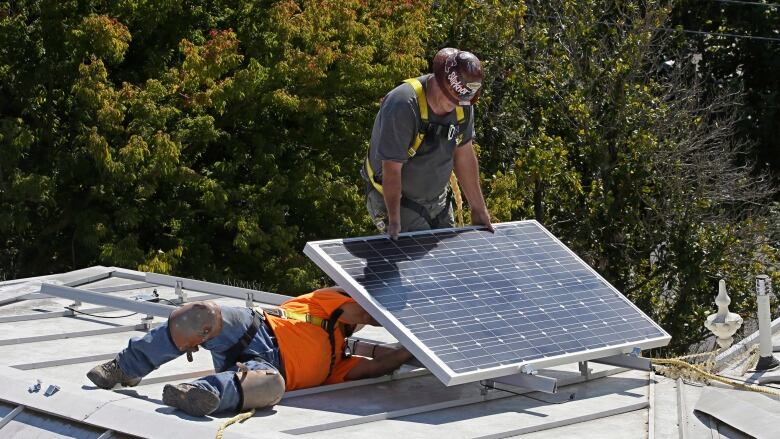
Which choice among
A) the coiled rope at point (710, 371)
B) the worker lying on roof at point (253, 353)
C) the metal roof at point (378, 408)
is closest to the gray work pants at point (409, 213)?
the worker lying on roof at point (253, 353)

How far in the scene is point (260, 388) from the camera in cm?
682

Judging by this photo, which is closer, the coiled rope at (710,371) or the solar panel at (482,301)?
the solar panel at (482,301)

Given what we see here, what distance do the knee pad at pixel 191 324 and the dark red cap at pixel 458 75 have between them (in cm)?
210

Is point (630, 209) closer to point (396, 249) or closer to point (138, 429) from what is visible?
point (396, 249)

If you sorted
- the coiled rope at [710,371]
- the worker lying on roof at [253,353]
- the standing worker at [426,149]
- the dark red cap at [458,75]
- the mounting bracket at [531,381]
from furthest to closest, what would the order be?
1. the standing worker at [426,149]
2. the dark red cap at [458,75]
3. the coiled rope at [710,371]
4. the mounting bracket at [531,381]
5. the worker lying on roof at [253,353]

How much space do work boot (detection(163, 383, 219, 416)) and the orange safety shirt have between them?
0.89 meters

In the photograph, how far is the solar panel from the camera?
23.3ft

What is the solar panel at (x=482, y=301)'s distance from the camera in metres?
7.10

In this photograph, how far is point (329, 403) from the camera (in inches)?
285

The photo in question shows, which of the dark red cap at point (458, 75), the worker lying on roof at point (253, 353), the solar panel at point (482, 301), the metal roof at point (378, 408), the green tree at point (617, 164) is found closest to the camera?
the metal roof at point (378, 408)

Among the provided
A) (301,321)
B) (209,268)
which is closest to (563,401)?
(301,321)

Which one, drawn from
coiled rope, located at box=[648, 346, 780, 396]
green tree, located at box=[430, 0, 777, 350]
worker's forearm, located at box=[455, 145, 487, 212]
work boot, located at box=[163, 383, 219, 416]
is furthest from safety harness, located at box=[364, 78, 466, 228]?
green tree, located at box=[430, 0, 777, 350]

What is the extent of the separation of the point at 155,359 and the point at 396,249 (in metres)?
1.74

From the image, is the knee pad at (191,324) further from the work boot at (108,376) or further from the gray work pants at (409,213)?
the gray work pants at (409,213)
